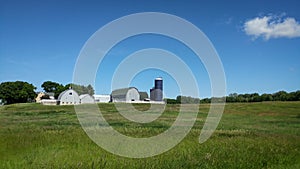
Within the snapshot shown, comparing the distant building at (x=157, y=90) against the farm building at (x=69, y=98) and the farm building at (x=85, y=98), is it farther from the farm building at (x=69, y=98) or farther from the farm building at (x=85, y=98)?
the farm building at (x=69, y=98)

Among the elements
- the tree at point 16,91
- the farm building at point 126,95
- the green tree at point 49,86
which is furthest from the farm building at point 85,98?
the green tree at point 49,86

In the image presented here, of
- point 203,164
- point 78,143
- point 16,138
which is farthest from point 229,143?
point 16,138

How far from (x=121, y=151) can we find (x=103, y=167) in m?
2.59

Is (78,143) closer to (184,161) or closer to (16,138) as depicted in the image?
(16,138)

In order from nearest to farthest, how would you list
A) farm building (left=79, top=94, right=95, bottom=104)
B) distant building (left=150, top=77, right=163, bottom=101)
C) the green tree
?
distant building (left=150, top=77, right=163, bottom=101)
farm building (left=79, top=94, right=95, bottom=104)
the green tree

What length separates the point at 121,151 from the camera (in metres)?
11.8

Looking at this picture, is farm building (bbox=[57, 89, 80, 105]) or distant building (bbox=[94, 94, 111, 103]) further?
distant building (bbox=[94, 94, 111, 103])

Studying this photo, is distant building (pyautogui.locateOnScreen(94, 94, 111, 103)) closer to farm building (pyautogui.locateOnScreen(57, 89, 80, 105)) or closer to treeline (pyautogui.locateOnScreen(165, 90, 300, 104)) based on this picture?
farm building (pyautogui.locateOnScreen(57, 89, 80, 105))

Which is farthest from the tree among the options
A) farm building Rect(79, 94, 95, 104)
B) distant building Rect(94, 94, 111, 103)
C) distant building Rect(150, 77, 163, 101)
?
distant building Rect(150, 77, 163, 101)

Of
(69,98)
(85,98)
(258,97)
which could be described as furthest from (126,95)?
(258,97)

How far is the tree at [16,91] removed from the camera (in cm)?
11306

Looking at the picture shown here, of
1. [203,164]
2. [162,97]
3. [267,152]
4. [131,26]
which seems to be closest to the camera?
[203,164]

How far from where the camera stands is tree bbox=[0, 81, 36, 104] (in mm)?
113062

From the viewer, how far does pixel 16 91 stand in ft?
376
